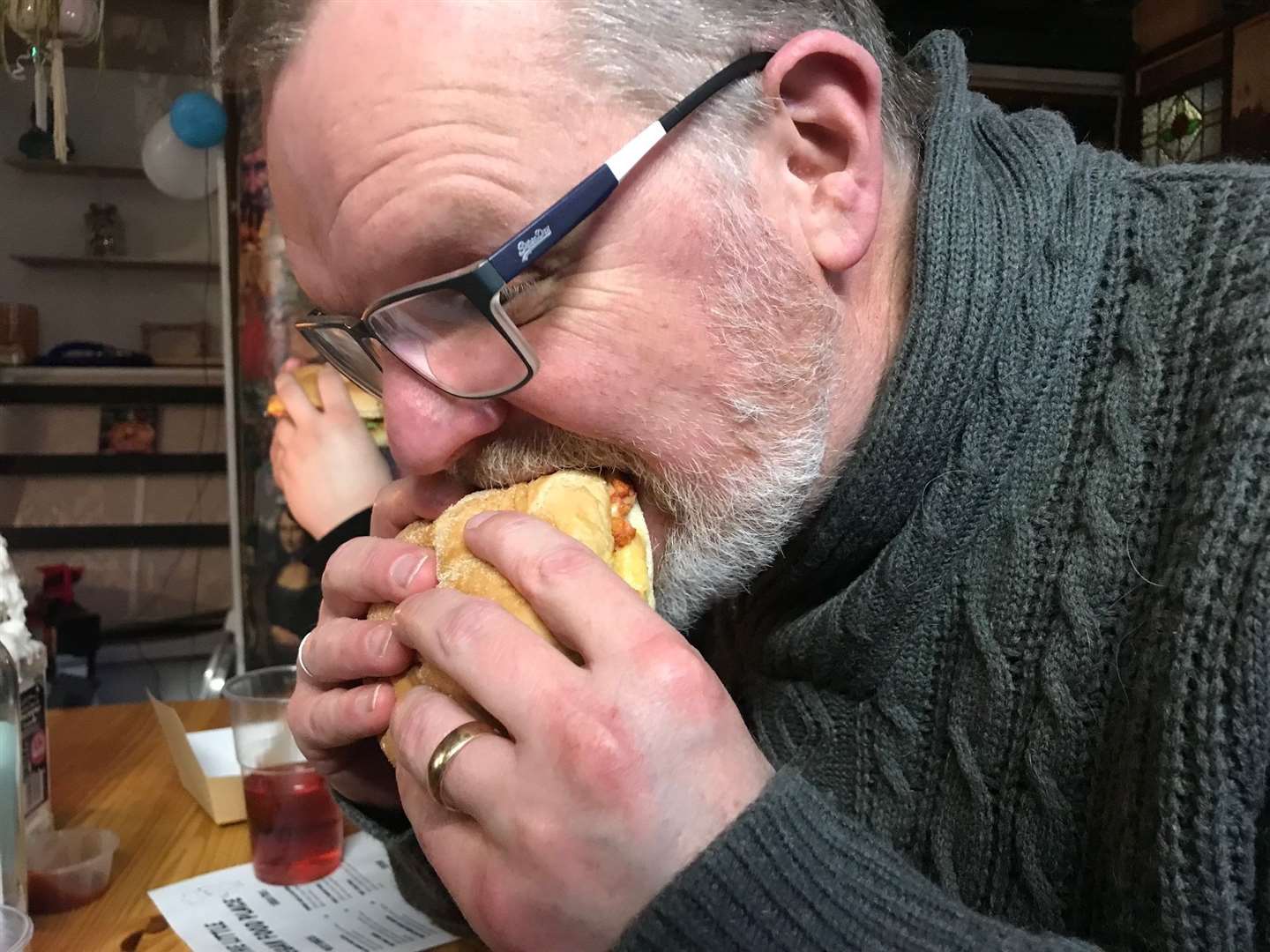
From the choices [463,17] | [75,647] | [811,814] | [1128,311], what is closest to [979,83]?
[1128,311]

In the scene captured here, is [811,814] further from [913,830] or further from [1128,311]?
[1128,311]

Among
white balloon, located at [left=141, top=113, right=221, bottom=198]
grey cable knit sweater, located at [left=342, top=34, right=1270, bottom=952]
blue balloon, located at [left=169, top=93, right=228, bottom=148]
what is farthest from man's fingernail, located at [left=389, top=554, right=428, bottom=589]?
white balloon, located at [left=141, top=113, right=221, bottom=198]

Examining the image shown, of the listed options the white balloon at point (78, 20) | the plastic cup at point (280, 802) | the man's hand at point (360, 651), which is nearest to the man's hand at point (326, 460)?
the plastic cup at point (280, 802)

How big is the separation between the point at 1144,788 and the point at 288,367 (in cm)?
159

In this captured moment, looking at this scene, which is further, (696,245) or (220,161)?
(220,161)

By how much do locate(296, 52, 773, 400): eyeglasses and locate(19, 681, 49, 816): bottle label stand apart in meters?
0.59

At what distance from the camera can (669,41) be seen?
78 centimetres

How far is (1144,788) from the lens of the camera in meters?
0.71

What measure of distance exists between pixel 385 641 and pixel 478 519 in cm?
15

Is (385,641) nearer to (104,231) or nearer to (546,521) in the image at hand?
(546,521)

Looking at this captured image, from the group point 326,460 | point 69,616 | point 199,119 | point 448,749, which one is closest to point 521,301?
point 448,749

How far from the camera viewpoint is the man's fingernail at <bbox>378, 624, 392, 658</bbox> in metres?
0.80

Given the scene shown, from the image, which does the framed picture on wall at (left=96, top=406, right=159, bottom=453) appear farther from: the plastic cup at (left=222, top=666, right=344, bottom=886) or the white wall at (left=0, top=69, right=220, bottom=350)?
the plastic cup at (left=222, top=666, right=344, bottom=886)

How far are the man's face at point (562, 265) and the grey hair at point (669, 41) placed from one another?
23 millimetres
